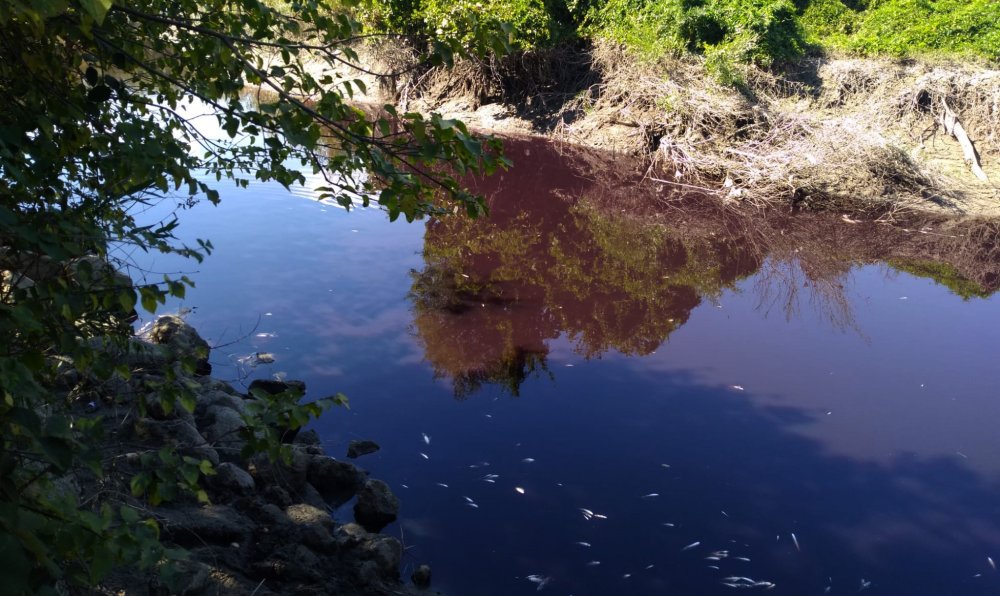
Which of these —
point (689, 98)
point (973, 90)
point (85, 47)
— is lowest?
point (85, 47)

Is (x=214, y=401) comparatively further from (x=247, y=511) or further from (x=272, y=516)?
(x=272, y=516)

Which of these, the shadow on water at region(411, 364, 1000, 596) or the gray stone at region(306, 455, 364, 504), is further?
the gray stone at region(306, 455, 364, 504)

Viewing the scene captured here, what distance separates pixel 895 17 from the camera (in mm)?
17422

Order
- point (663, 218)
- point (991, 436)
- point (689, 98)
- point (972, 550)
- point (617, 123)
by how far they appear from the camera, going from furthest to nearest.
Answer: point (617, 123), point (689, 98), point (663, 218), point (991, 436), point (972, 550)

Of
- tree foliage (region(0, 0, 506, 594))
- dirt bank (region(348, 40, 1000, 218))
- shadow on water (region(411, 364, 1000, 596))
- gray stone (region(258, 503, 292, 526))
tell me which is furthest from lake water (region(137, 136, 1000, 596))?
tree foliage (region(0, 0, 506, 594))

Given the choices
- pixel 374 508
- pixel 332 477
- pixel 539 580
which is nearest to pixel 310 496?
pixel 332 477

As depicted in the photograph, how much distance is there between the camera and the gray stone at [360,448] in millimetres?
5512

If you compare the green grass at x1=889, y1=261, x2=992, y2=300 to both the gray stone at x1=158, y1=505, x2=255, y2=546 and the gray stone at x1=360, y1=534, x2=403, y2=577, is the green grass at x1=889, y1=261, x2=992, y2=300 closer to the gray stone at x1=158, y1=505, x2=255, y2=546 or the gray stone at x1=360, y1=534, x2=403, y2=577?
the gray stone at x1=360, y1=534, x2=403, y2=577

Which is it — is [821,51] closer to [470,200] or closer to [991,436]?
[991,436]

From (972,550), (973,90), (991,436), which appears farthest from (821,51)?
(972,550)

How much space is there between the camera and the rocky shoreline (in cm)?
367

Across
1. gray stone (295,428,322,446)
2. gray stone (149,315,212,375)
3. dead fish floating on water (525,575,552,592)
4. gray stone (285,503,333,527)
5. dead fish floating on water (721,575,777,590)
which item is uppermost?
gray stone (149,315,212,375)

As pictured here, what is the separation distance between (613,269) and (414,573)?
5.96 meters

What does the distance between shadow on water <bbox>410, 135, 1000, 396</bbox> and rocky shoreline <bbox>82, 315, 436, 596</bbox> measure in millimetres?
1765
